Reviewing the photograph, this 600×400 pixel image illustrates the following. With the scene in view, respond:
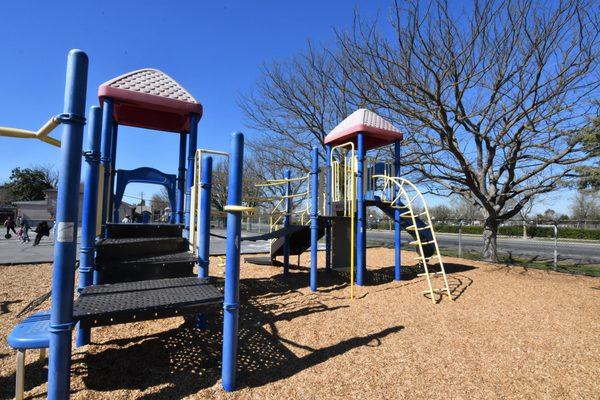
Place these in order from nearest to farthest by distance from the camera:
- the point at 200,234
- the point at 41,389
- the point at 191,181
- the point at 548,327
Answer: the point at 41,389 → the point at 200,234 → the point at 548,327 → the point at 191,181

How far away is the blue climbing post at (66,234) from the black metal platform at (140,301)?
188mm

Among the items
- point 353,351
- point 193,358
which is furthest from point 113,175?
point 353,351

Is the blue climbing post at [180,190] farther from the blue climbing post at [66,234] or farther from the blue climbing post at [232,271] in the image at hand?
the blue climbing post at [66,234]

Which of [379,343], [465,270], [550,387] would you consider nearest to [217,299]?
[379,343]

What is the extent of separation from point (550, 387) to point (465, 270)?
690 cm

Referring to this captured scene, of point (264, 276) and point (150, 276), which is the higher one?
point (150, 276)

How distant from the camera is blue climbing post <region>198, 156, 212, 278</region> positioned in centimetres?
388

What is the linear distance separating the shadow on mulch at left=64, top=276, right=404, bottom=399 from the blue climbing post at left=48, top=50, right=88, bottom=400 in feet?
2.41

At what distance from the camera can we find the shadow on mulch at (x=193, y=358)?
2738 mm

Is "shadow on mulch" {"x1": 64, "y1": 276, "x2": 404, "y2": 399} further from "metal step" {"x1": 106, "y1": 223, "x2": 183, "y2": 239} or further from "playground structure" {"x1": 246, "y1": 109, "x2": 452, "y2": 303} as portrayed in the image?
"playground structure" {"x1": 246, "y1": 109, "x2": 452, "y2": 303}

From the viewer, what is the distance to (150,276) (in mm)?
3793

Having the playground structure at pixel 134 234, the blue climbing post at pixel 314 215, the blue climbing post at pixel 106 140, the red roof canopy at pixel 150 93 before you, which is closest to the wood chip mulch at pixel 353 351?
the playground structure at pixel 134 234

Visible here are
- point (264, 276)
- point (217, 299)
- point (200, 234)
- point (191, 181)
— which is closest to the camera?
point (217, 299)

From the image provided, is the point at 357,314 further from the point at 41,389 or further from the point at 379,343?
the point at 41,389
